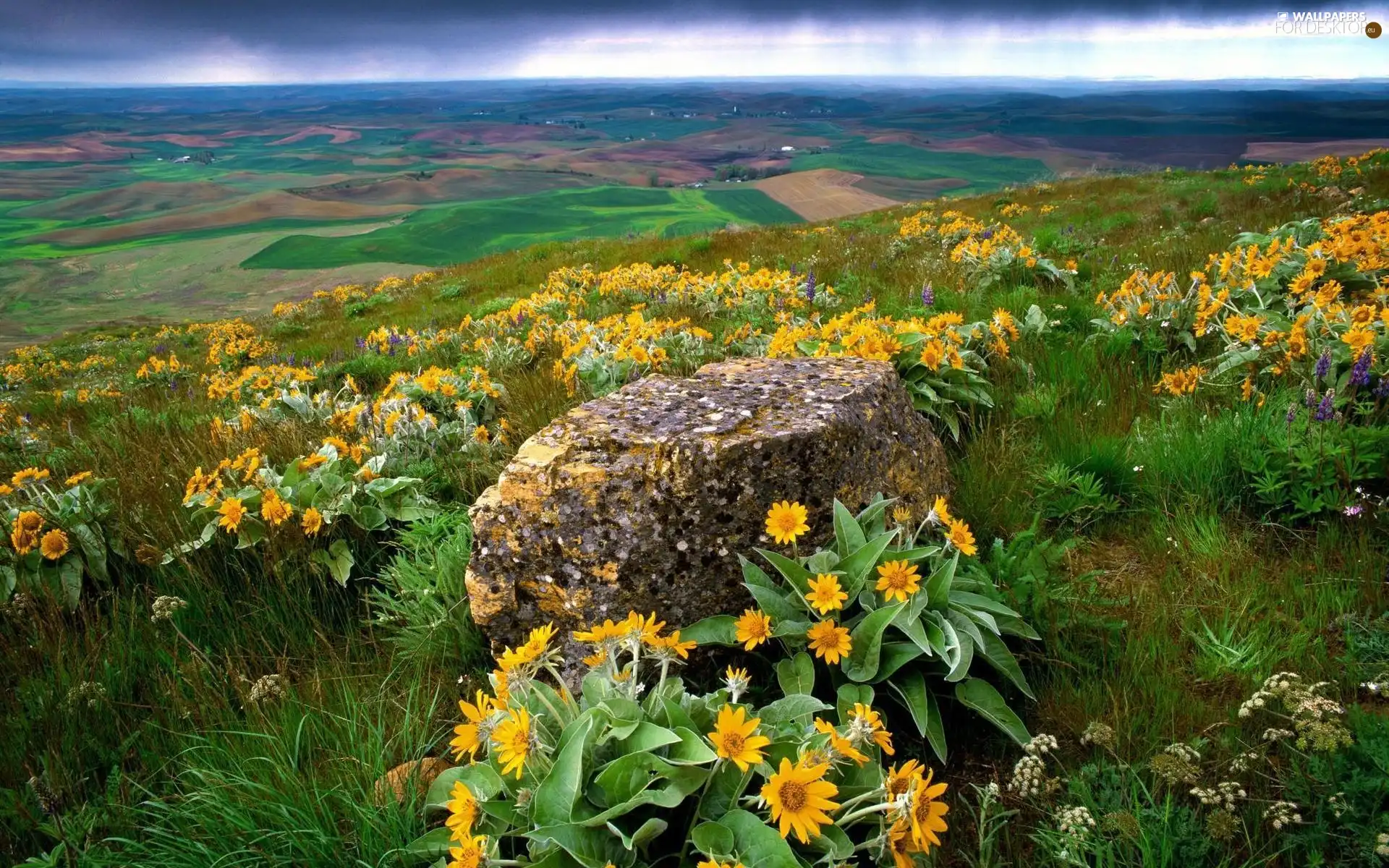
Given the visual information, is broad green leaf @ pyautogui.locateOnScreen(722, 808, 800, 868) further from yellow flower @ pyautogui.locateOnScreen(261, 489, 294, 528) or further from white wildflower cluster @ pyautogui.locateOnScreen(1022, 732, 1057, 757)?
yellow flower @ pyautogui.locateOnScreen(261, 489, 294, 528)

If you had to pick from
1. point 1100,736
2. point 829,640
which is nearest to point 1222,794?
point 1100,736

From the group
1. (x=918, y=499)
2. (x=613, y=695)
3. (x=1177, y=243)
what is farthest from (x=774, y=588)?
(x=1177, y=243)

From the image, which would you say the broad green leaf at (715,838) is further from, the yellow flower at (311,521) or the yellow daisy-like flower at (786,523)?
the yellow flower at (311,521)

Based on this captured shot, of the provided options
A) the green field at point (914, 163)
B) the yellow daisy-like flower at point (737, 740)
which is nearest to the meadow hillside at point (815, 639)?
the yellow daisy-like flower at point (737, 740)

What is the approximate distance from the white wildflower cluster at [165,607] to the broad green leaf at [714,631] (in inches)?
82.3

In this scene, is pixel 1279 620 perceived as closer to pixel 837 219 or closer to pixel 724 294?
pixel 724 294

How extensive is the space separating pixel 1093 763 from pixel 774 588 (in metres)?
0.96

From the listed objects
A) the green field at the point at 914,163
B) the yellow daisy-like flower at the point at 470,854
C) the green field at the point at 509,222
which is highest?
the green field at the point at 914,163

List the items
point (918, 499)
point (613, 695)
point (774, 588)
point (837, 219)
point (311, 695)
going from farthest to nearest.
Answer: point (837, 219)
point (918, 499)
point (311, 695)
point (774, 588)
point (613, 695)

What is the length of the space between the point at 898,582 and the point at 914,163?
328 feet

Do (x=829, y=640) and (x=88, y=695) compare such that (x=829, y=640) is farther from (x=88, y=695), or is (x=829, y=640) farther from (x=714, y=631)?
(x=88, y=695)

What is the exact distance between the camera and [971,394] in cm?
380

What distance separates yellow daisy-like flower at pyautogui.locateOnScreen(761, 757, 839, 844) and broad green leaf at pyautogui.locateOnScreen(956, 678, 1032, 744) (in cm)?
74

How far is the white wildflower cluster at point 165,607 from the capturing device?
9.09 ft
